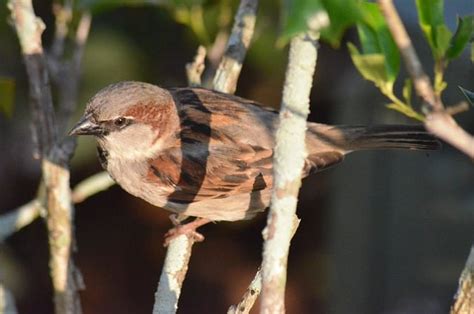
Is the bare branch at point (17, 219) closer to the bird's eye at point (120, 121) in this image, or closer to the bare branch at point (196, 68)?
the bird's eye at point (120, 121)

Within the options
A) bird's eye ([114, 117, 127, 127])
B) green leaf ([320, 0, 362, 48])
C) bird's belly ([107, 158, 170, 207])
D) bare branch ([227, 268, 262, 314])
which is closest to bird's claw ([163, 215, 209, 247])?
bird's belly ([107, 158, 170, 207])

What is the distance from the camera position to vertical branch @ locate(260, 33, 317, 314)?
166 centimetres

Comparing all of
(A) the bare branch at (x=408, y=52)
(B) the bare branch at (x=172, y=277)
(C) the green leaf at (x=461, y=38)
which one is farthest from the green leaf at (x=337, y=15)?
(B) the bare branch at (x=172, y=277)

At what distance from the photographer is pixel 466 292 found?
6.58 ft

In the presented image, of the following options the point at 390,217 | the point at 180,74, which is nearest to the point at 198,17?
the point at 180,74

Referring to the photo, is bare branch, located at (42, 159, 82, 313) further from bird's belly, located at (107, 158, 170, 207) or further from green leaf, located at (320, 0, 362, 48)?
green leaf, located at (320, 0, 362, 48)

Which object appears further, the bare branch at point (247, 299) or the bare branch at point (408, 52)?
the bare branch at point (247, 299)

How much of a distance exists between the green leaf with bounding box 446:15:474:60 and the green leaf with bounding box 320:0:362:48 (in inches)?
14.3

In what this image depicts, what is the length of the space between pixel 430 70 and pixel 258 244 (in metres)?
1.83

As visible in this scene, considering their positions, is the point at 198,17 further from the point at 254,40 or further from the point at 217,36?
the point at 254,40

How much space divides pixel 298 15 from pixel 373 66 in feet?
1.20

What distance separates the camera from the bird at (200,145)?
10.8 feet

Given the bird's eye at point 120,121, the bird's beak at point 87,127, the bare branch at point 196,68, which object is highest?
the bare branch at point 196,68

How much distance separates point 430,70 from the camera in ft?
14.0
